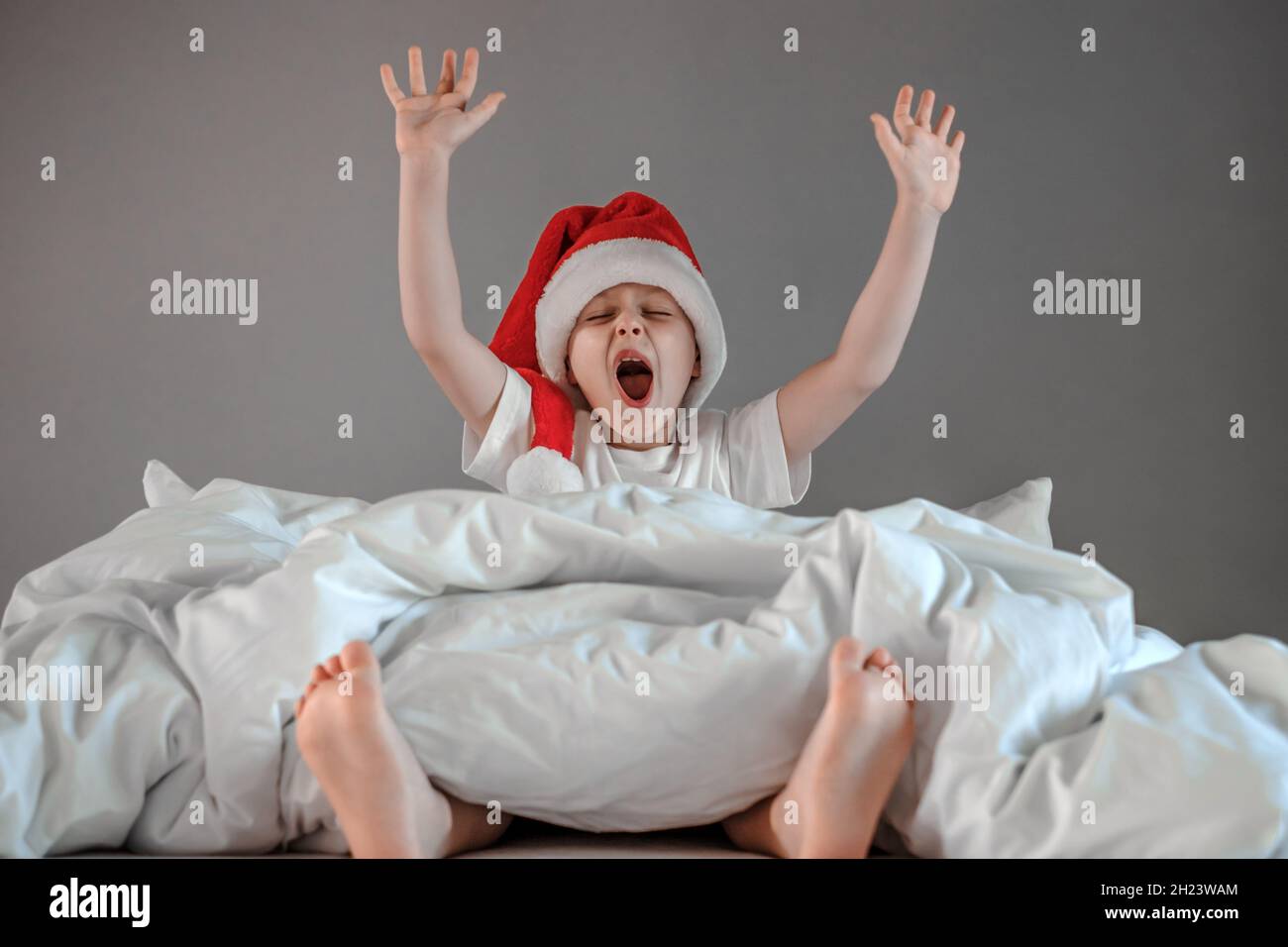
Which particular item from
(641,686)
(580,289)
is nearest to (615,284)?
(580,289)

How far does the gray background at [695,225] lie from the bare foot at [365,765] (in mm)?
1616

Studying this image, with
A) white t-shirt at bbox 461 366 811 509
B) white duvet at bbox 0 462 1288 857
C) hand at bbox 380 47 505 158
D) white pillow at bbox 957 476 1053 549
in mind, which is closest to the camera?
white duvet at bbox 0 462 1288 857

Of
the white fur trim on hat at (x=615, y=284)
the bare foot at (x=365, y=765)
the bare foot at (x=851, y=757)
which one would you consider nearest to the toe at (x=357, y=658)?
the bare foot at (x=365, y=765)

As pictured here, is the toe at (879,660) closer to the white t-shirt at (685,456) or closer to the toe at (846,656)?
the toe at (846,656)

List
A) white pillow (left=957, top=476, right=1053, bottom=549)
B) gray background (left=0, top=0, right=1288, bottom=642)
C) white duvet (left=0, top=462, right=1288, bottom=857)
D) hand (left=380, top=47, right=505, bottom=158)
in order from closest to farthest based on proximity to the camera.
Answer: white duvet (left=0, top=462, right=1288, bottom=857), hand (left=380, top=47, right=505, bottom=158), white pillow (left=957, top=476, right=1053, bottom=549), gray background (left=0, top=0, right=1288, bottom=642)

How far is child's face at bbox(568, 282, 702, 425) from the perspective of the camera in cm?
178

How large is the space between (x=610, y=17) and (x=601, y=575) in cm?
176

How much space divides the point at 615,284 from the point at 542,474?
0.36 m

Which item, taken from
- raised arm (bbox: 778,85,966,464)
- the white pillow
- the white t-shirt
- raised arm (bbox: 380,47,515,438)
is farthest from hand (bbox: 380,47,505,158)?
the white pillow

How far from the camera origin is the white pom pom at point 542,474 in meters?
1.65

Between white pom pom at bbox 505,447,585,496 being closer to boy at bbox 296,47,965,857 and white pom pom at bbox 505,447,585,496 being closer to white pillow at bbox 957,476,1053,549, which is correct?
boy at bbox 296,47,965,857

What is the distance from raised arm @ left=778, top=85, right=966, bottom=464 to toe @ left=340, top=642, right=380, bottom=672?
0.99 meters

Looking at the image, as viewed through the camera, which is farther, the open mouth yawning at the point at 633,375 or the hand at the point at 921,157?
the open mouth yawning at the point at 633,375

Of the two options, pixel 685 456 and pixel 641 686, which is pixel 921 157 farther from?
pixel 641 686
